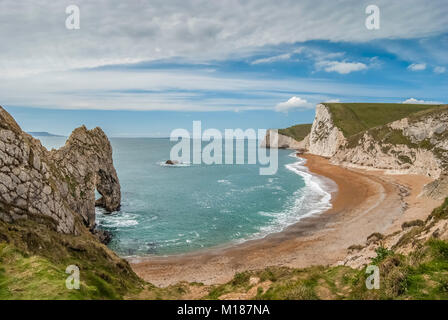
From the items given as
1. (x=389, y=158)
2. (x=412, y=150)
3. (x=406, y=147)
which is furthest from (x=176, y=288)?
(x=406, y=147)

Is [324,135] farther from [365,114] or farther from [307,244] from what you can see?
[307,244]

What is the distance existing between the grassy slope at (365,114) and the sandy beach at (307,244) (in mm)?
83956

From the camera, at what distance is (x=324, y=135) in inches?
5236

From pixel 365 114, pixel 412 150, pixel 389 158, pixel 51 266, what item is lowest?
pixel 51 266

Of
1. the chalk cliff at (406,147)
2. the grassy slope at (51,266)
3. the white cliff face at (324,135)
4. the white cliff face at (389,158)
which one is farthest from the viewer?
the white cliff face at (324,135)

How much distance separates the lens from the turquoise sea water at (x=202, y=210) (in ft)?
108

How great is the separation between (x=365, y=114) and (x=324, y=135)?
2965 centimetres

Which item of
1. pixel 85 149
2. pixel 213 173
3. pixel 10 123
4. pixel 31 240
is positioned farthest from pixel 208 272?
pixel 213 173

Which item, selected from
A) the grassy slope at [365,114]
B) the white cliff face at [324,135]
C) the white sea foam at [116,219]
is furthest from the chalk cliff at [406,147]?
the white sea foam at [116,219]

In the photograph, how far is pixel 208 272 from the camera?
2483 centimetres

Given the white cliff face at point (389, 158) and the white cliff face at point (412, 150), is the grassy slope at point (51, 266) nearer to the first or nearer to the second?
the white cliff face at point (389, 158)

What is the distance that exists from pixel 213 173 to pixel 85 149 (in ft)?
168

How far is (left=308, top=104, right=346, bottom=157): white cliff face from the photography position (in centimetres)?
12331

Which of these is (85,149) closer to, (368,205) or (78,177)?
(78,177)
